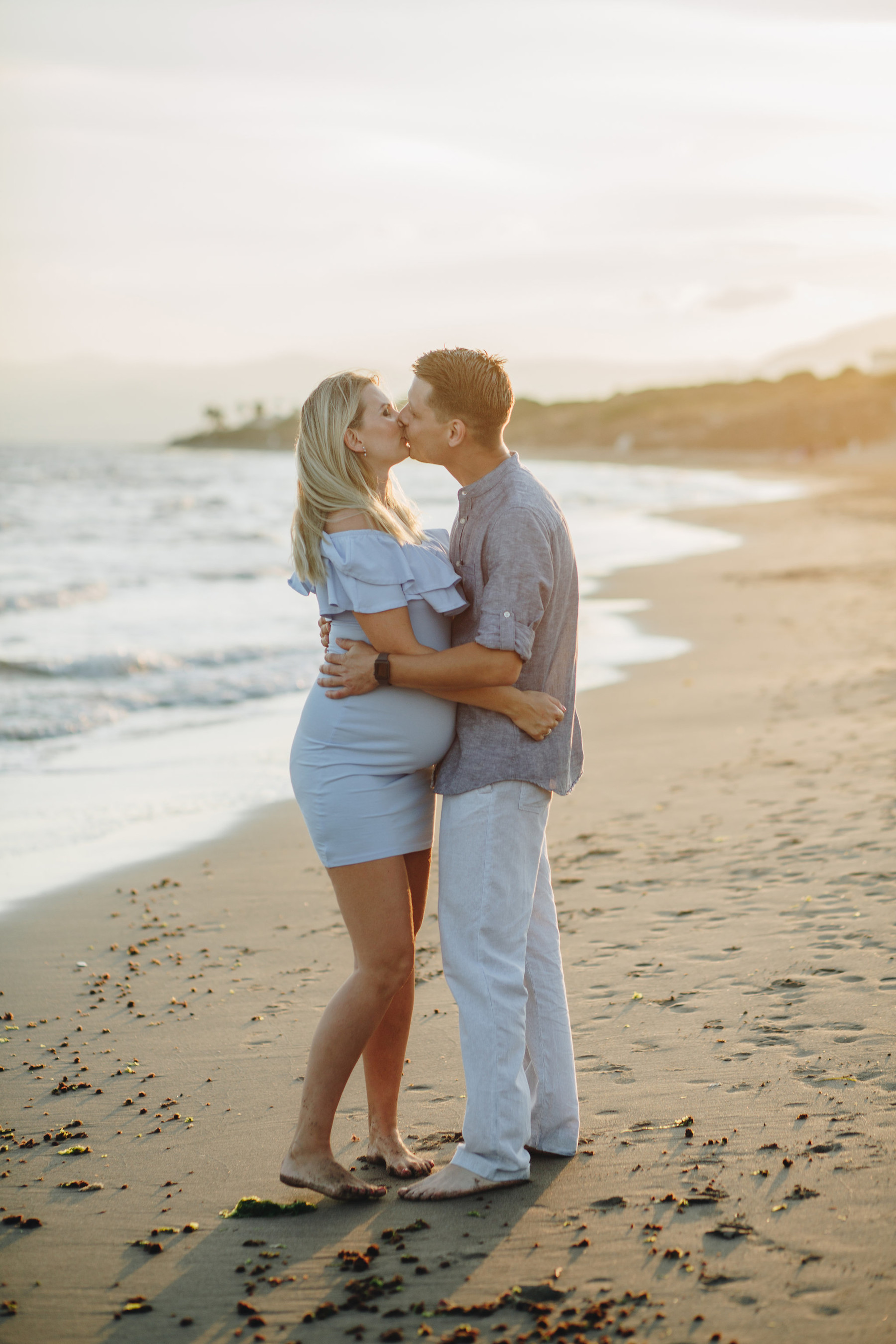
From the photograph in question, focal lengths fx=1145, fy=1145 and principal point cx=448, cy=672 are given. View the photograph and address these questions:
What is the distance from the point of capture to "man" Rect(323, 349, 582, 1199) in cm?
283

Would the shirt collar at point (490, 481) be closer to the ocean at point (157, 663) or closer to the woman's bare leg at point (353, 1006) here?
the woman's bare leg at point (353, 1006)

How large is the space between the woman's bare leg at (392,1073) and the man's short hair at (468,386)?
1.17m

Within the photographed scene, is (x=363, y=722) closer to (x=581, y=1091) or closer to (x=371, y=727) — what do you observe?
(x=371, y=727)

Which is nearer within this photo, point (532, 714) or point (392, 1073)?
point (532, 714)

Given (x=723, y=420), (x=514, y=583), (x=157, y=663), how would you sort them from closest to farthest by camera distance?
(x=514, y=583), (x=157, y=663), (x=723, y=420)

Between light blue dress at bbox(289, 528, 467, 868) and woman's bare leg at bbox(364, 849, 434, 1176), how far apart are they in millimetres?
275

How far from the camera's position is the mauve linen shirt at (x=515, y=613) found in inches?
110

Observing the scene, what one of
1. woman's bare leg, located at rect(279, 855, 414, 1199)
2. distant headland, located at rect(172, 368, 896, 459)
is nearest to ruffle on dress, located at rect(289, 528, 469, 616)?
woman's bare leg, located at rect(279, 855, 414, 1199)

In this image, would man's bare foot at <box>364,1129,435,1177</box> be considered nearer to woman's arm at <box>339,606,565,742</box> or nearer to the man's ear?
woman's arm at <box>339,606,565,742</box>

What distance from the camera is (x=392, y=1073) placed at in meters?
3.23

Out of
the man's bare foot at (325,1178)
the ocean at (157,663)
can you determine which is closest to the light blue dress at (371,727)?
the man's bare foot at (325,1178)

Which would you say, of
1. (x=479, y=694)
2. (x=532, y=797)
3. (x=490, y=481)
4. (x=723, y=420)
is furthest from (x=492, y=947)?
(x=723, y=420)

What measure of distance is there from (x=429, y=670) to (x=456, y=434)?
60cm

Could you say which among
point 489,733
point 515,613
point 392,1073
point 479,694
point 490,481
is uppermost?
point 490,481
